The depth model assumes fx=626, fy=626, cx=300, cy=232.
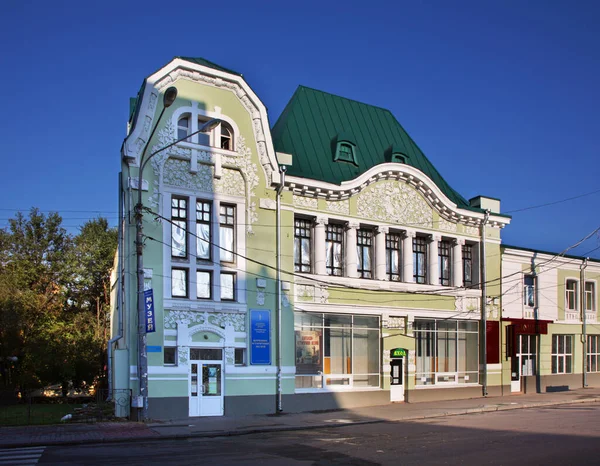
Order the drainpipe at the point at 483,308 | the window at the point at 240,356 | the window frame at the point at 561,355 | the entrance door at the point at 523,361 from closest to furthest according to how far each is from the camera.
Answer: the window at the point at 240,356 < the drainpipe at the point at 483,308 < the entrance door at the point at 523,361 < the window frame at the point at 561,355

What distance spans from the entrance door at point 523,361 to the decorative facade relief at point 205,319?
16061 millimetres

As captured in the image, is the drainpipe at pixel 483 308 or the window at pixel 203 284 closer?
the window at pixel 203 284

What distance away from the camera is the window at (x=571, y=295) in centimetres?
3591

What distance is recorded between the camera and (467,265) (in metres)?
31.8

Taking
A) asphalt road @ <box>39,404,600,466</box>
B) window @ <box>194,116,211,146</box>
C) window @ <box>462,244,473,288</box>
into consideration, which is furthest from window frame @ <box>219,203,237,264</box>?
window @ <box>462,244,473,288</box>

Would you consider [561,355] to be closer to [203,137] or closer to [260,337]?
[260,337]

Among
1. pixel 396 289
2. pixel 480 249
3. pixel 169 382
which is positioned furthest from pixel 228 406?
pixel 480 249

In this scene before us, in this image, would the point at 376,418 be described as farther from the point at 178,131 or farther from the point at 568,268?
the point at 568,268

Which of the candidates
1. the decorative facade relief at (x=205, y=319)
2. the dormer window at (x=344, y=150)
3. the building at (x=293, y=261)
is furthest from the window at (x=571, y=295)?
the decorative facade relief at (x=205, y=319)

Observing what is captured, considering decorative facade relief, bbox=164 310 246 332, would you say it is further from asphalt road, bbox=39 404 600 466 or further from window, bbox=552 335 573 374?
window, bbox=552 335 573 374

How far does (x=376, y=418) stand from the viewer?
22.2 meters

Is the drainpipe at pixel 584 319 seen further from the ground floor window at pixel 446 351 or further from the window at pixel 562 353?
the ground floor window at pixel 446 351

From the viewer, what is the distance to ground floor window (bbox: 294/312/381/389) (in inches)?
1008

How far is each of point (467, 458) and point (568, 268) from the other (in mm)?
25992
